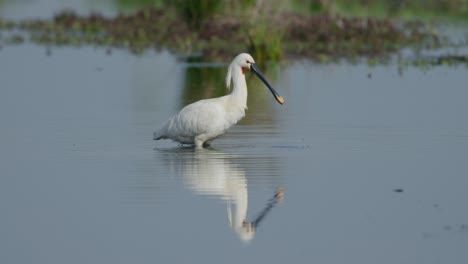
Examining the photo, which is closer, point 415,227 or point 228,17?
point 415,227

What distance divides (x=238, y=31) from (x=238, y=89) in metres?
15.2

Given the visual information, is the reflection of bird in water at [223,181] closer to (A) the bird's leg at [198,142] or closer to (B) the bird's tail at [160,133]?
(A) the bird's leg at [198,142]

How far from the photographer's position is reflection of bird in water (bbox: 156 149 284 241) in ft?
29.7

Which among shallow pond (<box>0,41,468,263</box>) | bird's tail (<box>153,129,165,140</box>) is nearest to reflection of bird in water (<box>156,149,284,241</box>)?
shallow pond (<box>0,41,468,263</box>)

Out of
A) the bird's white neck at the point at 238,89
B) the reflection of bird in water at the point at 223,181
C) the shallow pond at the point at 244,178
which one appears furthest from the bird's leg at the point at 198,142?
the bird's white neck at the point at 238,89

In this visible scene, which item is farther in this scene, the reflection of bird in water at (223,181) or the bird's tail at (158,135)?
the bird's tail at (158,135)


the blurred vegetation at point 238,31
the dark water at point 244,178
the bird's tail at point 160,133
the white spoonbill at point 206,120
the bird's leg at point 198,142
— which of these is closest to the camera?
the dark water at point 244,178

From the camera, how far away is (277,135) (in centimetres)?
1422

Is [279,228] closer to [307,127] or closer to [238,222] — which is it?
[238,222]

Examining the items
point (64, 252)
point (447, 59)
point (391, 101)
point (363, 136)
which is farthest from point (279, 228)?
point (447, 59)

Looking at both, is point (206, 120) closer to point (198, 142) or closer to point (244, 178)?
point (198, 142)

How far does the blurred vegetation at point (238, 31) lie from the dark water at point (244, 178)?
5746 mm

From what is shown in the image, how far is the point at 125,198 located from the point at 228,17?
19.6 meters

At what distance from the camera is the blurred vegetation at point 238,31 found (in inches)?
1024
